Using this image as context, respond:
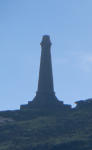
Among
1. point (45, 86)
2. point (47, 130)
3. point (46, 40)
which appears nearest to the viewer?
point (47, 130)

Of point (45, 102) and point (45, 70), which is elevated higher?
point (45, 70)

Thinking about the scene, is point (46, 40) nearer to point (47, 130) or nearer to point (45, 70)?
point (45, 70)

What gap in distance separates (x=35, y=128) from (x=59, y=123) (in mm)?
3350

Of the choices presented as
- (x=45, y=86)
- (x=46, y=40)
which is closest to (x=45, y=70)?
(x=45, y=86)

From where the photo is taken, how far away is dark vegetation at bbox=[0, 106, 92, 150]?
33500 millimetres

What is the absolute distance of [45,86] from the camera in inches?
2114

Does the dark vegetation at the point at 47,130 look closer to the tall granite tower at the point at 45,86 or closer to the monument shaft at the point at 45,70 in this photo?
the tall granite tower at the point at 45,86

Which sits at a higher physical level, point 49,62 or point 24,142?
point 49,62

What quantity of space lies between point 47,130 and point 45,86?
16150 mm

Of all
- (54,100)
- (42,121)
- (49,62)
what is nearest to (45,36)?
(49,62)

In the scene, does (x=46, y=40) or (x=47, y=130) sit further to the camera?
(x=46, y=40)

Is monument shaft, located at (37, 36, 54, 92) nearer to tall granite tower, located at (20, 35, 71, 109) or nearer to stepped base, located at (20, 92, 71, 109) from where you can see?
tall granite tower, located at (20, 35, 71, 109)

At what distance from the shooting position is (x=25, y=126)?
40062 millimetres

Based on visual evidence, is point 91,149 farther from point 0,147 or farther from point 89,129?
point 0,147
